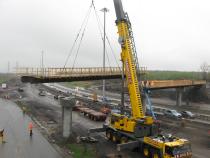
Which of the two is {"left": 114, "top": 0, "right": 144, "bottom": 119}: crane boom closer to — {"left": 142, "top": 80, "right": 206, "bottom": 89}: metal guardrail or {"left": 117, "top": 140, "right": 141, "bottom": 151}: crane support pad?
{"left": 117, "top": 140, "right": 141, "bottom": 151}: crane support pad

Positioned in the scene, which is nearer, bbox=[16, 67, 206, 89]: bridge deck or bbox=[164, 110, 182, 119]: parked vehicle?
bbox=[16, 67, 206, 89]: bridge deck

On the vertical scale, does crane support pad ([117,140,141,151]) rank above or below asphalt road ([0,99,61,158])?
above

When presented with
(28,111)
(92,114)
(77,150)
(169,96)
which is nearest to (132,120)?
(77,150)

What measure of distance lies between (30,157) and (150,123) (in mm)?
11839

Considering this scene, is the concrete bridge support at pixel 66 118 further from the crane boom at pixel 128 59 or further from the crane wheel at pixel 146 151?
the crane wheel at pixel 146 151

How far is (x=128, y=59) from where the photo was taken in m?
30.9

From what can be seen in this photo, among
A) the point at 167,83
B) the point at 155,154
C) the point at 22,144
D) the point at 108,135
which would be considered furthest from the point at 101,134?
the point at 167,83

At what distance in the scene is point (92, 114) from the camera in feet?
172

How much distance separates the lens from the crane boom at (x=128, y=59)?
30.3m

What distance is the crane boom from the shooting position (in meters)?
30.3

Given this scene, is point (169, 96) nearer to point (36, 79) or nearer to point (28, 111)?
point (28, 111)

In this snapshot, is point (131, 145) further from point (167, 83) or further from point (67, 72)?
point (167, 83)

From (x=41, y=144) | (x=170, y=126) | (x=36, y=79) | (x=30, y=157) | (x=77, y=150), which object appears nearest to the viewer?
(x=30, y=157)

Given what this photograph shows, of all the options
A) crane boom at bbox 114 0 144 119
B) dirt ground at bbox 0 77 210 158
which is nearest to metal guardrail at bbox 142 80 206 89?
dirt ground at bbox 0 77 210 158
